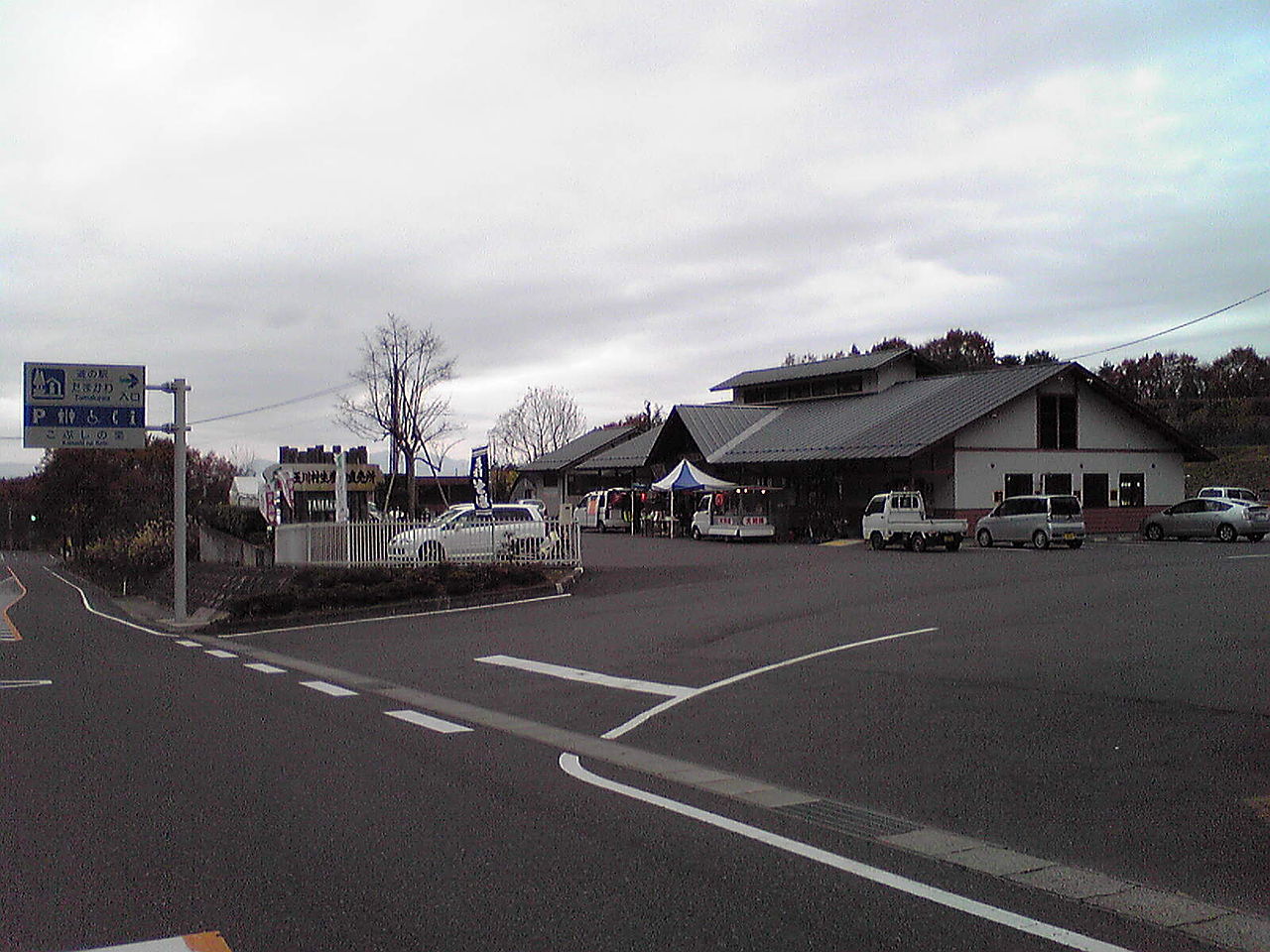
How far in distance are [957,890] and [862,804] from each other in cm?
193

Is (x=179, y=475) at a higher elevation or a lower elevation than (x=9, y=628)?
higher

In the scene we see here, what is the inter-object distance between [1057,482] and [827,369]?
13.4m

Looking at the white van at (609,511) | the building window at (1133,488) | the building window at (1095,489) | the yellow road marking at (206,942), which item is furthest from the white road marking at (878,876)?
the white van at (609,511)

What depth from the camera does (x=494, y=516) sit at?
31.6 meters

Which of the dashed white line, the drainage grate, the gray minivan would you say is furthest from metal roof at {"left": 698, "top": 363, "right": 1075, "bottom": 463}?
the drainage grate

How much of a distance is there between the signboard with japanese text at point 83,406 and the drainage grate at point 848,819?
62.7ft

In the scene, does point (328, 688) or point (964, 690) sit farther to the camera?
point (328, 688)

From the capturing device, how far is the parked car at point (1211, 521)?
3753 centimetres

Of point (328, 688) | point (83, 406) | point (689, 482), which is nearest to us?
point (328, 688)

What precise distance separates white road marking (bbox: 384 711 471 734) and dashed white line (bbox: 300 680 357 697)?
157cm

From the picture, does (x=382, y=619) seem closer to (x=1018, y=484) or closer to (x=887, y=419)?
(x=887, y=419)

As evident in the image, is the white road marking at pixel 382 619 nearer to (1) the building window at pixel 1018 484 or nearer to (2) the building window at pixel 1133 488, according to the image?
(1) the building window at pixel 1018 484

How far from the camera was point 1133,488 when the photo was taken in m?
45.7

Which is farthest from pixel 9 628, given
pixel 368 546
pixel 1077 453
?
pixel 1077 453
